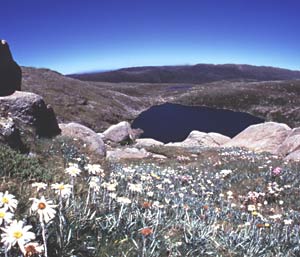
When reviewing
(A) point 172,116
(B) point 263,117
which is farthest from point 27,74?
(B) point 263,117

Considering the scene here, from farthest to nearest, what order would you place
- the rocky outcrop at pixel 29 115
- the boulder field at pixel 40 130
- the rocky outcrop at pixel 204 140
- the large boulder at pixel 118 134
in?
the rocky outcrop at pixel 204 140, the large boulder at pixel 118 134, the rocky outcrop at pixel 29 115, the boulder field at pixel 40 130

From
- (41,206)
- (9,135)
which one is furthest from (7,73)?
(41,206)

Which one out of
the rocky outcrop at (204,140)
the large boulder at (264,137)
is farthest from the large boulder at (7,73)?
the rocky outcrop at (204,140)

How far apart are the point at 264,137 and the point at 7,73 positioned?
2709 centimetres

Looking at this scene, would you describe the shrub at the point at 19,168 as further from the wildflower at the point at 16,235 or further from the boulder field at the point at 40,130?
the boulder field at the point at 40,130

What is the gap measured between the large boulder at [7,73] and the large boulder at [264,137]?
79.0 feet

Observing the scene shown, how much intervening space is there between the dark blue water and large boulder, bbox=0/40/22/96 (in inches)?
1779

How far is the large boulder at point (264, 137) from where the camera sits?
36.7 metres

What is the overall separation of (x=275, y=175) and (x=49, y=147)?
7766 millimetres

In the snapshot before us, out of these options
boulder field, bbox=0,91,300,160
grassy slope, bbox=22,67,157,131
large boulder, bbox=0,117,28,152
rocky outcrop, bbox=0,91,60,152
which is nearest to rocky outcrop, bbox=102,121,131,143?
boulder field, bbox=0,91,300,160

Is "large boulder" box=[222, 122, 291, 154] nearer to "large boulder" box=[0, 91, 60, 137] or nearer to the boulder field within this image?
the boulder field

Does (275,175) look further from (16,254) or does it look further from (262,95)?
(262,95)

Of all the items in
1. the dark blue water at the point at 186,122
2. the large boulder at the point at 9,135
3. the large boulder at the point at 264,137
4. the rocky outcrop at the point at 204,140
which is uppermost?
the large boulder at the point at 9,135

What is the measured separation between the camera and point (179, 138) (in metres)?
66.3
